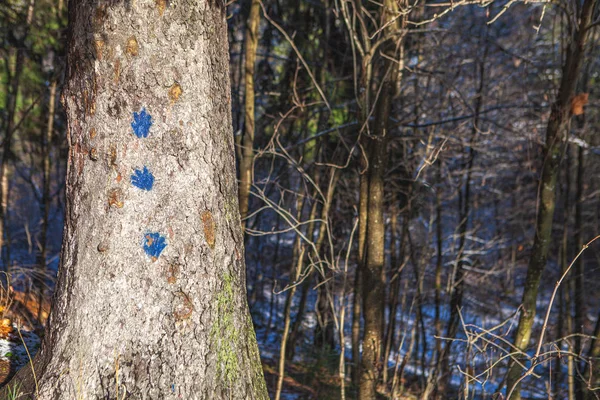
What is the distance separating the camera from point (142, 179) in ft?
7.61

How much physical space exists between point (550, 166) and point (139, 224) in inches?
153

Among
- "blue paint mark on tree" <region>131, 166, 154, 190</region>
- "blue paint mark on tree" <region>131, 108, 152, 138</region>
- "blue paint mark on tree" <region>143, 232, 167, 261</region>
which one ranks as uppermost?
"blue paint mark on tree" <region>131, 108, 152, 138</region>

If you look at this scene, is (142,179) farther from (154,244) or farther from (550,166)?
(550,166)

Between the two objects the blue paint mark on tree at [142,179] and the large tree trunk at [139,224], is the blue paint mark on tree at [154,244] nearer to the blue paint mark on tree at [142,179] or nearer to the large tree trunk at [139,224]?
the large tree trunk at [139,224]

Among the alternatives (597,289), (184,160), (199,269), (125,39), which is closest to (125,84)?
(125,39)

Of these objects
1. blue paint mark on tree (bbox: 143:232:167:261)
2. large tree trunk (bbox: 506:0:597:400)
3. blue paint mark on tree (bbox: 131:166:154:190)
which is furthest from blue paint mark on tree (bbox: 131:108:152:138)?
large tree trunk (bbox: 506:0:597:400)

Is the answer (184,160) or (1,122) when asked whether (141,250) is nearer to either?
(184,160)

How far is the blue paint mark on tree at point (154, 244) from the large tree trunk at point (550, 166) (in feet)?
11.4

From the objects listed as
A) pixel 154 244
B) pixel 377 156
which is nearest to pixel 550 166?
pixel 377 156

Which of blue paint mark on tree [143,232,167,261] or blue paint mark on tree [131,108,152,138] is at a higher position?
blue paint mark on tree [131,108,152,138]

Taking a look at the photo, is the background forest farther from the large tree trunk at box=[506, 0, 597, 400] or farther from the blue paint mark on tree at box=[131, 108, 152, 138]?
the blue paint mark on tree at box=[131, 108, 152, 138]

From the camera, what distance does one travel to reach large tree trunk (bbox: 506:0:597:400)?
4590 millimetres

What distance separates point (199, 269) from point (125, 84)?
34.4 inches

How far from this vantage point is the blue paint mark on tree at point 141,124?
7.62 ft
